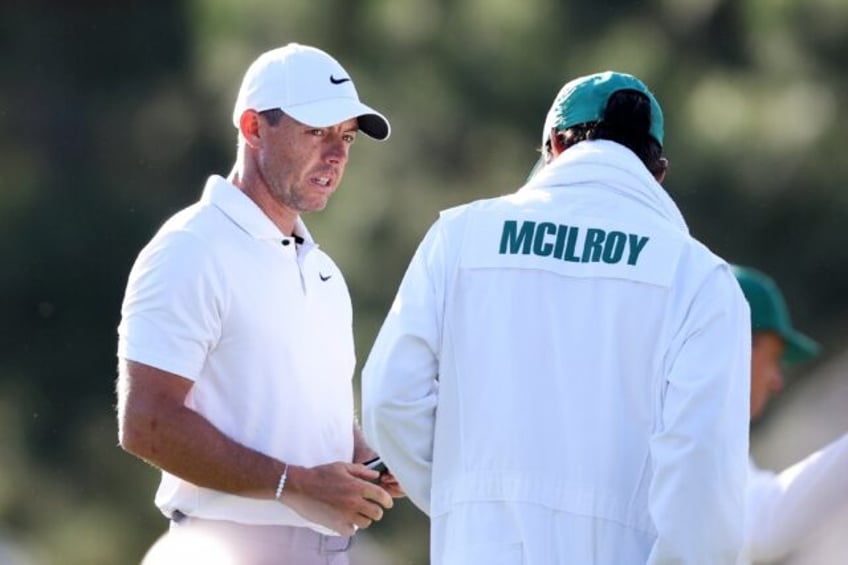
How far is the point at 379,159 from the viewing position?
25.2ft

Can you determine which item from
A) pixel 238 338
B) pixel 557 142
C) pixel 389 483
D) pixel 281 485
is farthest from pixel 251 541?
pixel 557 142

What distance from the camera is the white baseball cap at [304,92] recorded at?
386cm

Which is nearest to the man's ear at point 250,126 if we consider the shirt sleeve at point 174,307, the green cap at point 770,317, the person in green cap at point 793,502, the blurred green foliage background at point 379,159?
the shirt sleeve at point 174,307

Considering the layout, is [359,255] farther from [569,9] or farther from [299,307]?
[299,307]

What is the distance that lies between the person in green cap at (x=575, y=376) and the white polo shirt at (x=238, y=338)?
0.43m

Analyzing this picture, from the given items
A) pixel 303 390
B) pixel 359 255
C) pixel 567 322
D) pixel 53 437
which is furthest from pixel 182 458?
pixel 53 437

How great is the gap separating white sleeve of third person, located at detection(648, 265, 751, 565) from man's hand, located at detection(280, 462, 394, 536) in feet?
2.47

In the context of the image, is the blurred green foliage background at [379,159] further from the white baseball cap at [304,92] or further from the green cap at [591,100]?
the green cap at [591,100]

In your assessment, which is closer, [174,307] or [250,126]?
[174,307]

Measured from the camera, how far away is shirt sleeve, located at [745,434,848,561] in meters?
3.57

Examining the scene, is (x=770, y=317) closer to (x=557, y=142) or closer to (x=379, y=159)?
(x=557, y=142)

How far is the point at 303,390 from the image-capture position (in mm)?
3730

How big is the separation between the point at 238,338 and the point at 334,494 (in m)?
0.34

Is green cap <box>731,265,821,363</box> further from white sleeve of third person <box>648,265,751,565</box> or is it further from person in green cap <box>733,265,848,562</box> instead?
white sleeve of third person <box>648,265,751,565</box>
